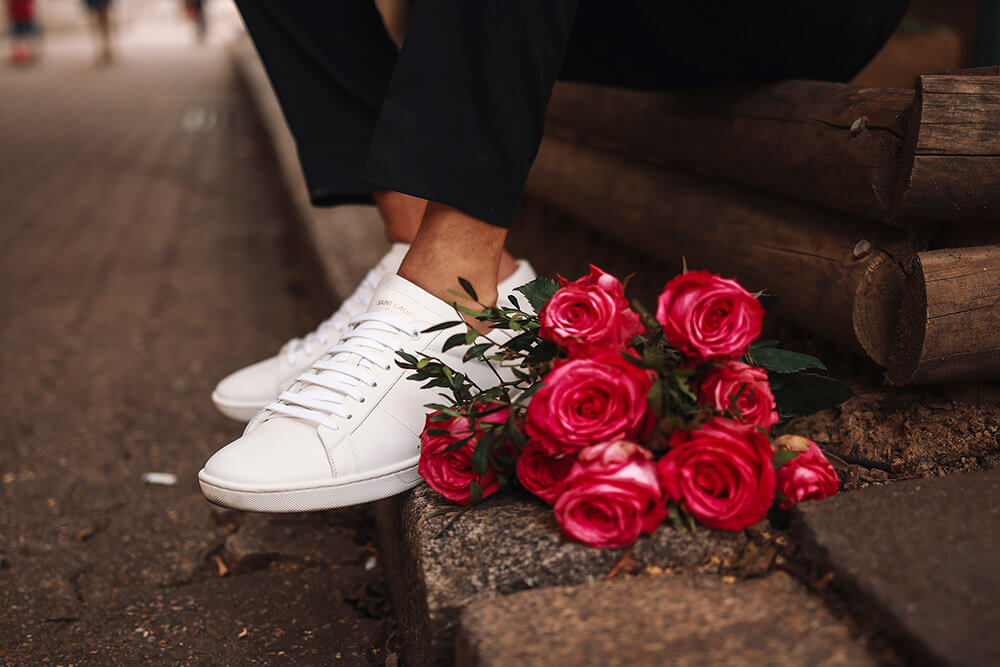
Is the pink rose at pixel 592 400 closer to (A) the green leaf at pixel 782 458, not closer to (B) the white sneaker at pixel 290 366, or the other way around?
(A) the green leaf at pixel 782 458

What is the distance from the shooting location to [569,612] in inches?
27.5

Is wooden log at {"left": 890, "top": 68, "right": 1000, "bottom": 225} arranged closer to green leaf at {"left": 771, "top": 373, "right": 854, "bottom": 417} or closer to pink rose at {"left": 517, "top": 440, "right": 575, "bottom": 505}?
green leaf at {"left": 771, "top": 373, "right": 854, "bottom": 417}

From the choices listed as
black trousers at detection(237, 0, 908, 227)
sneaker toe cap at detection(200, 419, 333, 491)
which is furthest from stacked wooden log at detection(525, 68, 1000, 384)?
sneaker toe cap at detection(200, 419, 333, 491)

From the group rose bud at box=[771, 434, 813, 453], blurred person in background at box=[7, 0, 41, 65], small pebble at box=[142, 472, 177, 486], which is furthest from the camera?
blurred person in background at box=[7, 0, 41, 65]

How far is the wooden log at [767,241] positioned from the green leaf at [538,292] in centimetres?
42

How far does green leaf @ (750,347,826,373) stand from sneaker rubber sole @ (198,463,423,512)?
400mm

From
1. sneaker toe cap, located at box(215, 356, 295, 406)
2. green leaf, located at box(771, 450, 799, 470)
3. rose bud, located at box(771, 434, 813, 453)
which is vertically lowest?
sneaker toe cap, located at box(215, 356, 295, 406)

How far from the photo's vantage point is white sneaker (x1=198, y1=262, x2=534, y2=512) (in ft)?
3.00

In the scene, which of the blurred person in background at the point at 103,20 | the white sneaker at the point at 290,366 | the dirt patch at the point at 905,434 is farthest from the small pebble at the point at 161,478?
the blurred person in background at the point at 103,20

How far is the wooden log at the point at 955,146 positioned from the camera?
92 centimetres

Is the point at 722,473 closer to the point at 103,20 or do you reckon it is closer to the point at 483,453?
the point at 483,453

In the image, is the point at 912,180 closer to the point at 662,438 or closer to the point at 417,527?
the point at 662,438

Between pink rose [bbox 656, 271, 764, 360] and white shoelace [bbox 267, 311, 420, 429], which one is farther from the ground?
pink rose [bbox 656, 271, 764, 360]

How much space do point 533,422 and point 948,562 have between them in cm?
36
